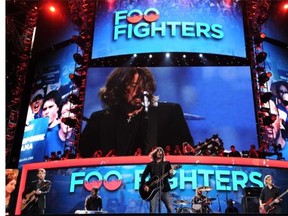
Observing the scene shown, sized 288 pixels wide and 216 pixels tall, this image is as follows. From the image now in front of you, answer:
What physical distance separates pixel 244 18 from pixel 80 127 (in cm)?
713

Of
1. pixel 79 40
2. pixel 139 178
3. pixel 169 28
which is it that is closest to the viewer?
pixel 139 178

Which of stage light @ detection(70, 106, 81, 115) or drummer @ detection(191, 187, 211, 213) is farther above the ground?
stage light @ detection(70, 106, 81, 115)

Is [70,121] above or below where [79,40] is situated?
below

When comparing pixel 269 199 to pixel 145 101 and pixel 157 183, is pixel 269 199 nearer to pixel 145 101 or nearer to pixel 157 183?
pixel 157 183

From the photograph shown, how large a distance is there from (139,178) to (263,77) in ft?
18.1

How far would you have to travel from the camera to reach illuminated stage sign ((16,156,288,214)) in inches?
440

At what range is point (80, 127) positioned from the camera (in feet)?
43.0

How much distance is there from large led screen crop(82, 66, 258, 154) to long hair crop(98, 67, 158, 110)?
18 centimetres

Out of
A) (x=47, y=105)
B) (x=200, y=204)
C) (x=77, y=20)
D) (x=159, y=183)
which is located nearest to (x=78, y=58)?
(x=77, y=20)

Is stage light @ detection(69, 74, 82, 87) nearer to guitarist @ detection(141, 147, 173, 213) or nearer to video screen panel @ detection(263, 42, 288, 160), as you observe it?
guitarist @ detection(141, 147, 173, 213)

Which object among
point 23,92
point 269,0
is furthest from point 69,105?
point 269,0

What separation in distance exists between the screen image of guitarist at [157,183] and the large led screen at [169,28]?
659cm

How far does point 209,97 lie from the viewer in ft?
42.8

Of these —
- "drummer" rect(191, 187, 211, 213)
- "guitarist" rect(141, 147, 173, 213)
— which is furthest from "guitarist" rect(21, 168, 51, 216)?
"drummer" rect(191, 187, 211, 213)
